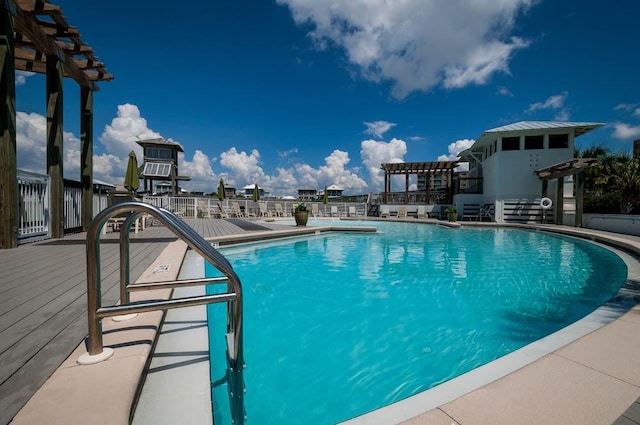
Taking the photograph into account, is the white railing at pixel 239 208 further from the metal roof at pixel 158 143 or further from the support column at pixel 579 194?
the support column at pixel 579 194

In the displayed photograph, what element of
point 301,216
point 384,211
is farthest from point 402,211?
point 301,216

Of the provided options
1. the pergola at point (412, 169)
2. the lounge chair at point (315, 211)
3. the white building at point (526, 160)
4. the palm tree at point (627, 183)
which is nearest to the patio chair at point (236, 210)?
the lounge chair at point (315, 211)

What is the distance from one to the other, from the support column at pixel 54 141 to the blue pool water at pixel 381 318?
4270 millimetres

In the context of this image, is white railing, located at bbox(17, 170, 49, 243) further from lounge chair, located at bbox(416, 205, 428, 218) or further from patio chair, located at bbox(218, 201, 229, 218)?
lounge chair, located at bbox(416, 205, 428, 218)

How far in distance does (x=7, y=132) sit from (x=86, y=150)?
10.6ft

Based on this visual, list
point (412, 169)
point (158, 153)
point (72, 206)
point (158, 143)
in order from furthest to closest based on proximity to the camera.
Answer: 1. point (158, 153)
2. point (158, 143)
3. point (412, 169)
4. point (72, 206)

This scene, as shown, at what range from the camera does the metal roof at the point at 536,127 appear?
47.7ft

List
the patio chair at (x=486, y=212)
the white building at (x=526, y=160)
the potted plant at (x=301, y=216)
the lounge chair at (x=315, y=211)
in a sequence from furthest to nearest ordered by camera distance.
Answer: the lounge chair at (x=315, y=211)
the patio chair at (x=486, y=212)
the white building at (x=526, y=160)
the potted plant at (x=301, y=216)

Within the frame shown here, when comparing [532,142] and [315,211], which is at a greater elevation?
[532,142]

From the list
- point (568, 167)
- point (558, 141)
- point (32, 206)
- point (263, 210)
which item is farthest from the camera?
point (263, 210)

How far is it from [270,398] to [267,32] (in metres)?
17.7

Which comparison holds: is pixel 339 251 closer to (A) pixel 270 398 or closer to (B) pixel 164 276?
(B) pixel 164 276

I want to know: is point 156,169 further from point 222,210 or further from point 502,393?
point 502,393

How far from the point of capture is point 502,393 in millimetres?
1374
